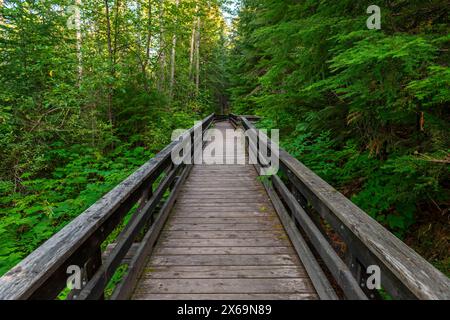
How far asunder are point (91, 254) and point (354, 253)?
1829mm

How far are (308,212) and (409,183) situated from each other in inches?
53.5

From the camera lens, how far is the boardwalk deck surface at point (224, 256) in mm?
2545

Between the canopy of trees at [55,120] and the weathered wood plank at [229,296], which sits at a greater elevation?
the canopy of trees at [55,120]

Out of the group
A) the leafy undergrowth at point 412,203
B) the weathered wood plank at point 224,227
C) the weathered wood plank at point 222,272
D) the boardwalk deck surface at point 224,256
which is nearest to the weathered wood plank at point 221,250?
the boardwalk deck surface at point 224,256

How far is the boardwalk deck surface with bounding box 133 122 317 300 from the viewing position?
8.35 feet

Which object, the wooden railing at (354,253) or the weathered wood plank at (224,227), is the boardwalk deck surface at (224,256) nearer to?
the weathered wood plank at (224,227)

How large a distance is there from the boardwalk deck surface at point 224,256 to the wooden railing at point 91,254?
0.27m

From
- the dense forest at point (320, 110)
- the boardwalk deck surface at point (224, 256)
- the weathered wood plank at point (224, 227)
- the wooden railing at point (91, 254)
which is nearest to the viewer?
the wooden railing at point (91, 254)

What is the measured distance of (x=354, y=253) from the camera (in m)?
1.89

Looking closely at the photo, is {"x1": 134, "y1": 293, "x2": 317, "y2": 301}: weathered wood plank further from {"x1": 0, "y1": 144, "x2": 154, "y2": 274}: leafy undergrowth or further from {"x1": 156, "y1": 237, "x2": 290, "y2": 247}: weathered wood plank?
{"x1": 0, "y1": 144, "x2": 154, "y2": 274}: leafy undergrowth

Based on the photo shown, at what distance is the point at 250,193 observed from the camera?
553cm

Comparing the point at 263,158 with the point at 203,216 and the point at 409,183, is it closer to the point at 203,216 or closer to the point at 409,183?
the point at 203,216

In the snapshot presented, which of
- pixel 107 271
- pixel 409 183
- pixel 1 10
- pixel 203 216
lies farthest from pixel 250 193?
pixel 1 10

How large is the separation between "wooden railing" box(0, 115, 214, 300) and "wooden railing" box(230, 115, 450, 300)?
1.75 meters
